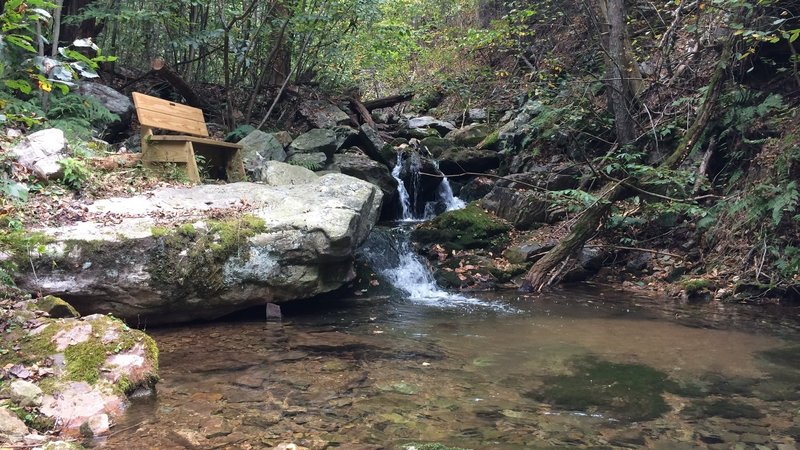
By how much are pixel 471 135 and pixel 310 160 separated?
16.1 ft

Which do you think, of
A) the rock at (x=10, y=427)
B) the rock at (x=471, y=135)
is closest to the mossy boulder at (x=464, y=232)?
the rock at (x=471, y=135)

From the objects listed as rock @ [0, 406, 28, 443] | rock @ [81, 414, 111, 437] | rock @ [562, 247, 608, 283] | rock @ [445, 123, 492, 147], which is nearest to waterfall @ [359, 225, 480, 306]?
rock @ [562, 247, 608, 283]

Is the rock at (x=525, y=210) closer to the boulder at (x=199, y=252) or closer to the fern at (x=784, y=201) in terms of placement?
the fern at (x=784, y=201)

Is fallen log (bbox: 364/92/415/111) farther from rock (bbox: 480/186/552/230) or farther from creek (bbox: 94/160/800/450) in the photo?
creek (bbox: 94/160/800/450)

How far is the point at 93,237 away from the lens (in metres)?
5.08

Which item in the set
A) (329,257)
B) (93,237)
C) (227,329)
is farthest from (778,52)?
(93,237)

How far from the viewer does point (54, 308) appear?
4.26 m

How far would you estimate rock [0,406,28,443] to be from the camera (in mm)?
2760

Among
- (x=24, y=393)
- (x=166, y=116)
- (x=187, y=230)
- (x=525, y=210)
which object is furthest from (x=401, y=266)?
(x=24, y=393)

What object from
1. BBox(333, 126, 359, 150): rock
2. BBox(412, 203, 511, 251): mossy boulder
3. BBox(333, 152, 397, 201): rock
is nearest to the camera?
BBox(412, 203, 511, 251): mossy boulder

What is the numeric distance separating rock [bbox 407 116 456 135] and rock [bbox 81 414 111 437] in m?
11.8

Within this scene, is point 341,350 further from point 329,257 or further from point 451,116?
point 451,116

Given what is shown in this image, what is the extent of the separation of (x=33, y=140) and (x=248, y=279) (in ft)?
9.79

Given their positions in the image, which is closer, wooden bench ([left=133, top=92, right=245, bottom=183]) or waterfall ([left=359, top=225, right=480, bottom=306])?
wooden bench ([left=133, top=92, right=245, bottom=183])
